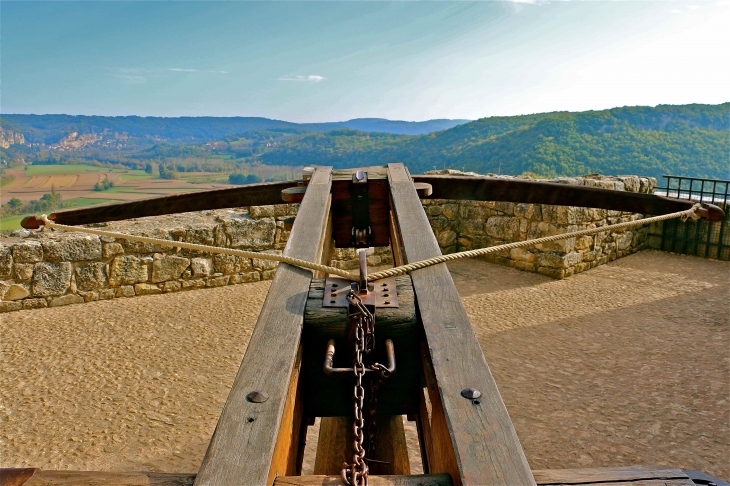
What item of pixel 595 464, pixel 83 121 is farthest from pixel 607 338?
pixel 83 121

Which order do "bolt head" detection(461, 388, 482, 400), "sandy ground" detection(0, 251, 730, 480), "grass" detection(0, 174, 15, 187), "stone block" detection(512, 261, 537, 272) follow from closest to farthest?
"bolt head" detection(461, 388, 482, 400) < "sandy ground" detection(0, 251, 730, 480) < "stone block" detection(512, 261, 537, 272) < "grass" detection(0, 174, 15, 187)

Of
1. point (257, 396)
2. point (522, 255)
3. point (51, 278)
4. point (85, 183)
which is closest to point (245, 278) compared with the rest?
point (51, 278)

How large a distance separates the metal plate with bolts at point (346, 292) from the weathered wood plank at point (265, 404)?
7 centimetres

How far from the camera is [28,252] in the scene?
5.16 meters

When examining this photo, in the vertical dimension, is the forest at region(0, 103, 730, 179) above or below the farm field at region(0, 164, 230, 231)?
above

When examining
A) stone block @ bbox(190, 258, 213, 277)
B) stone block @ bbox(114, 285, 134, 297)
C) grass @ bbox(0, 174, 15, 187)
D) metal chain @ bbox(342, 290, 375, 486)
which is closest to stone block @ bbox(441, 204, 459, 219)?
stone block @ bbox(190, 258, 213, 277)

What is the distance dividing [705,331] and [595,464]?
281 centimetres

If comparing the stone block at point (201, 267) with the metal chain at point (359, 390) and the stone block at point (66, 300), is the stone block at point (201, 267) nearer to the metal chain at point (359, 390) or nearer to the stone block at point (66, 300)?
the stone block at point (66, 300)

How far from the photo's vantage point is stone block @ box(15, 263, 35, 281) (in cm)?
516

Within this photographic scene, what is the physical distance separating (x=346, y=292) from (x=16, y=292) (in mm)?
5217

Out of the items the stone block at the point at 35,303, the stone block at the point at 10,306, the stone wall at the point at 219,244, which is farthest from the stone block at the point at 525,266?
the stone block at the point at 10,306

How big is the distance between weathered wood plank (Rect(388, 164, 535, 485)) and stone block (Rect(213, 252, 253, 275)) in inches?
194

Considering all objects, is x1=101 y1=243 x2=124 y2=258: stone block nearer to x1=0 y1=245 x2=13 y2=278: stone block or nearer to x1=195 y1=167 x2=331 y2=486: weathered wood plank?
x1=0 y1=245 x2=13 y2=278: stone block

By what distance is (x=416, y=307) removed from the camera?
1.40 meters
